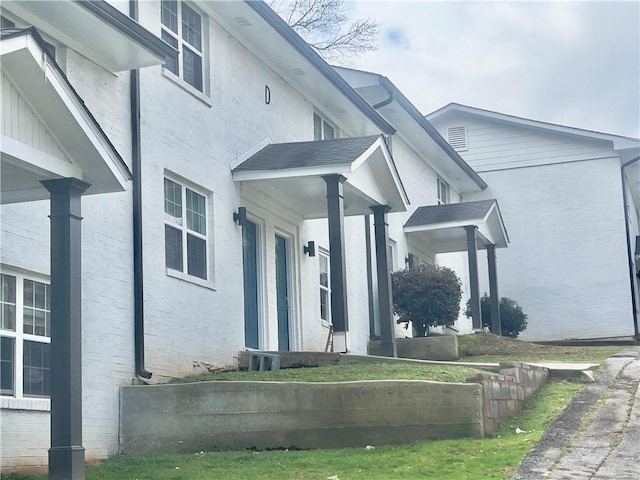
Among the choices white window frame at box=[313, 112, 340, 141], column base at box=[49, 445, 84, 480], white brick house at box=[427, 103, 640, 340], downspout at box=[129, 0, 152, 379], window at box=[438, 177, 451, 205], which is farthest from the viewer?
white brick house at box=[427, 103, 640, 340]

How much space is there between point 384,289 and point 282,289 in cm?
175

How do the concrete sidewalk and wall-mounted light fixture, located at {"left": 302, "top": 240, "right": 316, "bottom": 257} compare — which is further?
wall-mounted light fixture, located at {"left": 302, "top": 240, "right": 316, "bottom": 257}

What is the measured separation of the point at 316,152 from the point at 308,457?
20.9ft

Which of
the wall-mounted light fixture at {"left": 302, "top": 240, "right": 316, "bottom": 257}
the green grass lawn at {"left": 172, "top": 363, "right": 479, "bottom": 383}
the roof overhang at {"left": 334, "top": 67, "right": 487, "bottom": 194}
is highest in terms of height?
the roof overhang at {"left": 334, "top": 67, "right": 487, "bottom": 194}

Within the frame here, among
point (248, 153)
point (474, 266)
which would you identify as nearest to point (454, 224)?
point (474, 266)

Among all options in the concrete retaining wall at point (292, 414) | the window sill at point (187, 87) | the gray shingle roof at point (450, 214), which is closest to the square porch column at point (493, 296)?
the gray shingle roof at point (450, 214)

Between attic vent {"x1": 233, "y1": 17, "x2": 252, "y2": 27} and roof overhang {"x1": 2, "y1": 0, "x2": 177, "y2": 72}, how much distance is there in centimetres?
324

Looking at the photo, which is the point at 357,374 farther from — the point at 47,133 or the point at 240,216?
the point at 47,133

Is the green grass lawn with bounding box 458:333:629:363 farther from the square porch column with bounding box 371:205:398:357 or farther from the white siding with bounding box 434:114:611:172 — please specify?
the white siding with bounding box 434:114:611:172

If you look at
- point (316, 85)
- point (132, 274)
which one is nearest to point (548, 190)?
point (316, 85)

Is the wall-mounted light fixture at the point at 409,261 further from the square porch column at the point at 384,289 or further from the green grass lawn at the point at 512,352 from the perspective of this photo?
the square porch column at the point at 384,289

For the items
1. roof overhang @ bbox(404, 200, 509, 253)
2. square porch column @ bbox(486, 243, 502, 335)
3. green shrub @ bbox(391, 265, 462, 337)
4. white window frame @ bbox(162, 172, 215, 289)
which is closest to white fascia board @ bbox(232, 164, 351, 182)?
white window frame @ bbox(162, 172, 215, 289)

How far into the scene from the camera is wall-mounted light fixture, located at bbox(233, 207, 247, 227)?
14.3 meters

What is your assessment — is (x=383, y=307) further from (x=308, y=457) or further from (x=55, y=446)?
(x=55, y=446)
